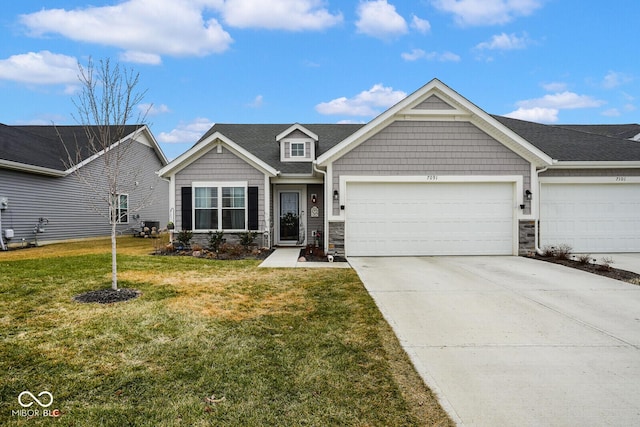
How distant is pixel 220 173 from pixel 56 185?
26.1ft

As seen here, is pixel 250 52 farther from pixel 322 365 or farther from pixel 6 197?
pixel 322 365

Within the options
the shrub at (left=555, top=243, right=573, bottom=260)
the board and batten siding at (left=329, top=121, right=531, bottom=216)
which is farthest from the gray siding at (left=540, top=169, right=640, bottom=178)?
the shrub at (left=555, top=243, right=573, bottom=260)

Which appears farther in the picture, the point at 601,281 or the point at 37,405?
the point at 601,281

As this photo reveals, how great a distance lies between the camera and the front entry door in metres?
14.1

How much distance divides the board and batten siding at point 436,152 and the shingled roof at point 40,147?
7812 millimetres

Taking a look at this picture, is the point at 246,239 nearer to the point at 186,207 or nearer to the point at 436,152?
the point at 186,207

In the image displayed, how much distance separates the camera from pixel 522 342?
4.28 meters

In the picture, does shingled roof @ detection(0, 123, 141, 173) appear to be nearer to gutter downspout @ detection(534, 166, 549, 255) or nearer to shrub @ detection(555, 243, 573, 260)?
gutter downspout @ detection(534, 166, 549, 255)

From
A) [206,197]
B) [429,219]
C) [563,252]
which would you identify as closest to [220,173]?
[206,197]

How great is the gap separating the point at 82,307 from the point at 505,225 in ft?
35.9

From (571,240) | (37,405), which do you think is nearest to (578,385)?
(37,405)

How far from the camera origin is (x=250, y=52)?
55.1 feet

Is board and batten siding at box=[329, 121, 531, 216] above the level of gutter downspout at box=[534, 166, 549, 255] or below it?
above

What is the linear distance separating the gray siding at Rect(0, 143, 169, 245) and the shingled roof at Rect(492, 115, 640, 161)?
1320cm
